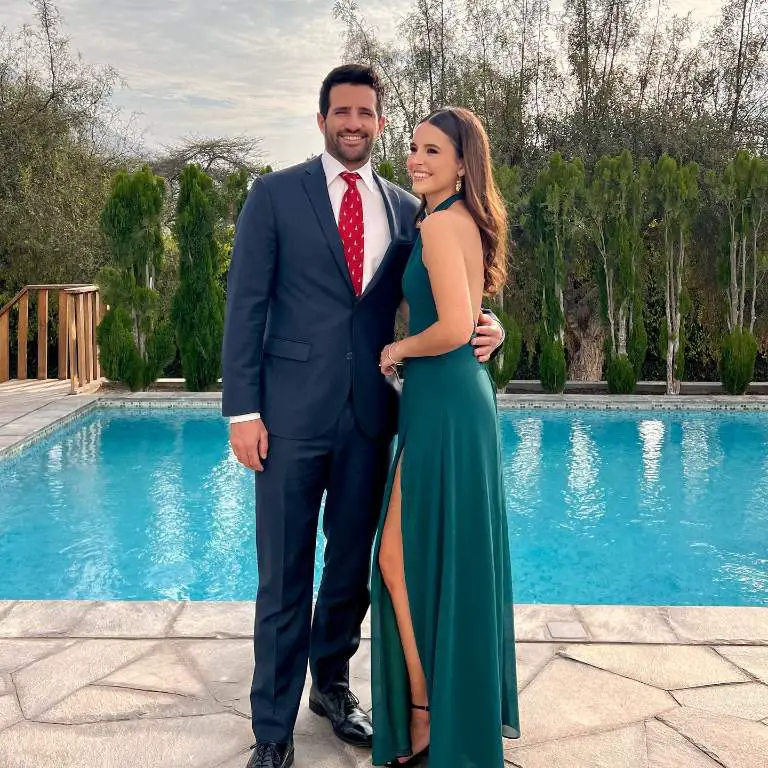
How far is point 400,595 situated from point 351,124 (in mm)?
1257

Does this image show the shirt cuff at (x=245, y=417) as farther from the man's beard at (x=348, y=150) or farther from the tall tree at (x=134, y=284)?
the tall tree at (x=134, y=284)

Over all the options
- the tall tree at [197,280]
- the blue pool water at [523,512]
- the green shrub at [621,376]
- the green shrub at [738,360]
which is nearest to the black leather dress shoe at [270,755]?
the blue pool water at [523,512]

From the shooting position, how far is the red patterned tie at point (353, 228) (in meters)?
2.34

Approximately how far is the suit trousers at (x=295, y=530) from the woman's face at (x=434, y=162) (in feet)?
2.00

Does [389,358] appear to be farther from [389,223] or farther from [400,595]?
[400,595]

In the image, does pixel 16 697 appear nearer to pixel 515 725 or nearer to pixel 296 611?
pixel 296 611

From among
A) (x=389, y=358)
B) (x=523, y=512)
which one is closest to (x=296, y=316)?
(x=389, y=358)

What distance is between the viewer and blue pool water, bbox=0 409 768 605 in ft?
15.4

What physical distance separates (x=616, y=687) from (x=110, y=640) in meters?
1.70

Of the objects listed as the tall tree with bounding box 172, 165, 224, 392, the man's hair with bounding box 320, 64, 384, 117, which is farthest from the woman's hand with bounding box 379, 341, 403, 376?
the tall tree with bounding box 172, 165, 224, 392

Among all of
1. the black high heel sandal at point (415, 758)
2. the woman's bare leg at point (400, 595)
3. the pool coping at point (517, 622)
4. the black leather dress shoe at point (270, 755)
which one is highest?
the woman's bare leg at point (400, 595)

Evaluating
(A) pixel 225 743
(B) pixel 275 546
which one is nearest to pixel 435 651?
(B) pixel 275 546

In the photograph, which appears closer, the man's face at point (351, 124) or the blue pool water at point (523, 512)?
the man's face at point (351, 124)

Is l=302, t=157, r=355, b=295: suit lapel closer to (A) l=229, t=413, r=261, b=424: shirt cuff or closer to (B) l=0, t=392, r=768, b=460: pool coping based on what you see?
(A) l=229, t=413, r=261, b=424: shirt cuff
